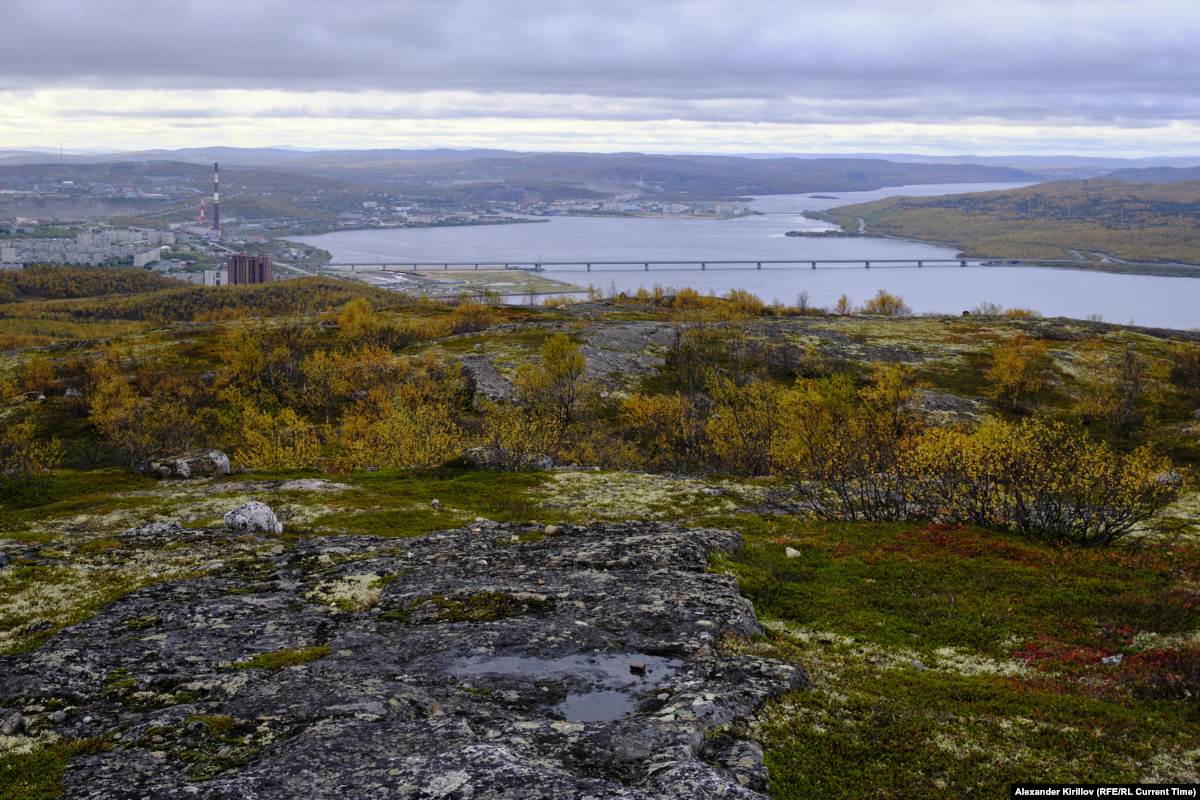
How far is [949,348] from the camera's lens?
126812 millimetres

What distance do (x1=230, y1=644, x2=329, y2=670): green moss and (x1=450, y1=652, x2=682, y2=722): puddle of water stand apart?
3.27m

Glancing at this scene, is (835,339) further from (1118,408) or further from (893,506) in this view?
(893,506)

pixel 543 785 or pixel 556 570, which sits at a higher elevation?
pixel 543 785

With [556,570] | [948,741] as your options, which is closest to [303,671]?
[556,570]

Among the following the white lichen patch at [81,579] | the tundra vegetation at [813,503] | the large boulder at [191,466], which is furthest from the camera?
the large boulder at [191,466]

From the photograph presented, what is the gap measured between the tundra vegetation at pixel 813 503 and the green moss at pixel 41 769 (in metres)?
0.06

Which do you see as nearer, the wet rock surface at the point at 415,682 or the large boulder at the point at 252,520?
the wet rock surface at the point at 415,682

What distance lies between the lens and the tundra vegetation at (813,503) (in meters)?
15.5

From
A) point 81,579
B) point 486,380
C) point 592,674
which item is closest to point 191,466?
point 81,579

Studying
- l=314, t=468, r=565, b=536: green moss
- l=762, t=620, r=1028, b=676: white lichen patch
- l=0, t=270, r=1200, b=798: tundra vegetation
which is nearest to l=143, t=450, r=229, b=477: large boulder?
l=0, t=270, r=1200, b=798: tundra vegetation

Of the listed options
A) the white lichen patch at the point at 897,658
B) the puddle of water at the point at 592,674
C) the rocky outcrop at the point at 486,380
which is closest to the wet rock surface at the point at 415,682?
the puddle of water at the point at 592,674

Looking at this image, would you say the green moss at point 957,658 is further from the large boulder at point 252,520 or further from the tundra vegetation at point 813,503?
the large boulder at point 252,520

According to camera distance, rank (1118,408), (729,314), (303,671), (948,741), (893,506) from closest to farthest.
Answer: (948,741), (303,671), (893,506), (1118,408), (729,314)

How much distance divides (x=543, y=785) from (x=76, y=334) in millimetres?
207608
